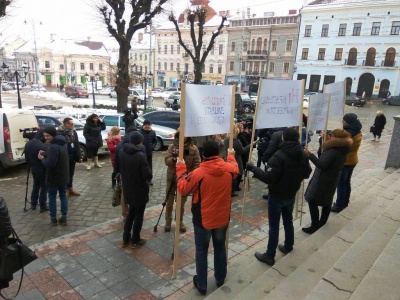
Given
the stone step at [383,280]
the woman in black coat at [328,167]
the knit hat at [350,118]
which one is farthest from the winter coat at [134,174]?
the knit hat at [350,118]

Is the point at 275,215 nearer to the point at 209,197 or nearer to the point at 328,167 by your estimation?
the point at 209,197

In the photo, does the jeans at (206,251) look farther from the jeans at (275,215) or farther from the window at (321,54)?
the window at (321,54)

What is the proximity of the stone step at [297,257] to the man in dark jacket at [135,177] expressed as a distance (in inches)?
75.7

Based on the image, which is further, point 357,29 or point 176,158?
point 357,29

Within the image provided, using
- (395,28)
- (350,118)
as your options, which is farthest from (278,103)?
(395,28)

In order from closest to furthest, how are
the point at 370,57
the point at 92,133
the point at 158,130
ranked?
the point at 92,133, the point at 158,130, the point at 370,57

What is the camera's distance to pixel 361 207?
5355 millimetres

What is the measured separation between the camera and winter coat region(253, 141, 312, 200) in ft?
11.3

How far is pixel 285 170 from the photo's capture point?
11.4 feet

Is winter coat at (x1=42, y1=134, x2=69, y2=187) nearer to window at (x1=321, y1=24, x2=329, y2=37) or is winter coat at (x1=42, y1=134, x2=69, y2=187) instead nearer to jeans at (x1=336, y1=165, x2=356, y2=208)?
jeans at (x1=336, y1=165, x2=356, y2=208)

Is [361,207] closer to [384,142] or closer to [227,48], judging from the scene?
[384,142]

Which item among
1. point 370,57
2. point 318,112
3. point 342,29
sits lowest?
point 318,112

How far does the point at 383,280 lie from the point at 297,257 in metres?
1.14

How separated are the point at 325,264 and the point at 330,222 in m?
1.49
